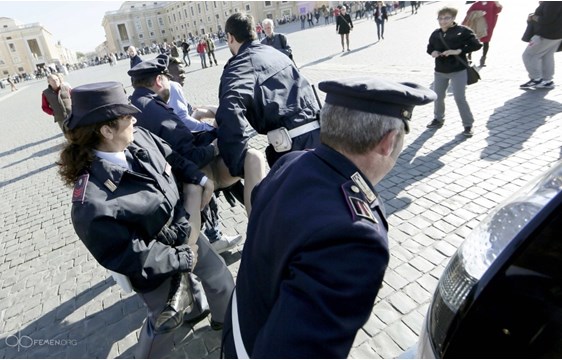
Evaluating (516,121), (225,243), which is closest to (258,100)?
(225,243)

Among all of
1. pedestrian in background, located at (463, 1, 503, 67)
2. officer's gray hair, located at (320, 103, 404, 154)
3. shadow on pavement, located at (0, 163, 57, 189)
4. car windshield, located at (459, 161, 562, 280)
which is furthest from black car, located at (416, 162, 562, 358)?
shadow on pavement, located at (0, 163, 57, 189)

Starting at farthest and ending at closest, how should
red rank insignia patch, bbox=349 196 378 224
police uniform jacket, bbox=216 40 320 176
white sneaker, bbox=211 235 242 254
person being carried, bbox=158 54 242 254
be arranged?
white sneaker, bbox=211 235 242 254 → person being carried, bbox=158 54 242 254 → police uniform jacket, bbox=216 40 320 176 → red rank insignia patch, bbox=349 196 378 224

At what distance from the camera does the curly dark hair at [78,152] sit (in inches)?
80.8

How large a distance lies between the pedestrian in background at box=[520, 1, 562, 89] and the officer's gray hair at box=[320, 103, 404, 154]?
23.5 feet

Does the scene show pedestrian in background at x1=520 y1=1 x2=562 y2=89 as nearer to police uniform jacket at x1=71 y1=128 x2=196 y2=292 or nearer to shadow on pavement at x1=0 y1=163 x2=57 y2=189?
police uniform jacket at x1=71 y1=128 x2=196 y2=292

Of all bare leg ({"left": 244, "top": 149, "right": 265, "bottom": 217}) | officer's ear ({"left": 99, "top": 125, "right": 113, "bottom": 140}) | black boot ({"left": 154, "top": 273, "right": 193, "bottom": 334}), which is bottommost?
black boot ({"left": 154, "top": 273, "right": 193, "bottom": 334})

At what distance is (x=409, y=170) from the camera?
15.5 feet

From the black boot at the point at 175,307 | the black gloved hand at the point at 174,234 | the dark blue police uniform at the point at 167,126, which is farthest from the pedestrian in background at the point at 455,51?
the black boot at the point at 175,307

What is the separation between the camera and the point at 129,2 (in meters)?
108

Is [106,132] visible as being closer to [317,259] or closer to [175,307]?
[175,307]

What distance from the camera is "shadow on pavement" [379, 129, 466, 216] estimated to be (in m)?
4.11

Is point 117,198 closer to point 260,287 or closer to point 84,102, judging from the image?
point 84,102

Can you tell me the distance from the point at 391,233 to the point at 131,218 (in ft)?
8.29

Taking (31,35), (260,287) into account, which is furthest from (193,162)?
(31,35)
